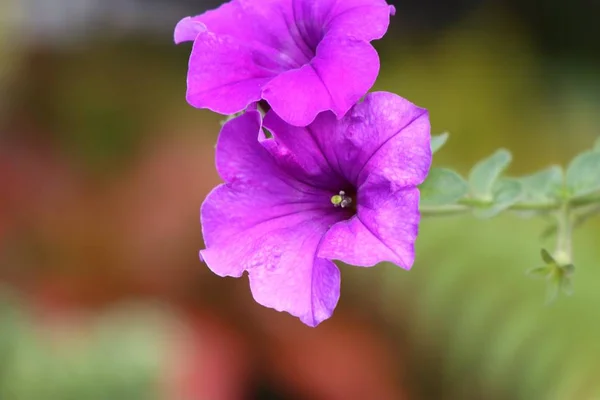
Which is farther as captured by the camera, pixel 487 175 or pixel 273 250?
pixel 487 175

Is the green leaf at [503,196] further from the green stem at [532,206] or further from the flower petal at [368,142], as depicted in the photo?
the flower petal at [368,142]

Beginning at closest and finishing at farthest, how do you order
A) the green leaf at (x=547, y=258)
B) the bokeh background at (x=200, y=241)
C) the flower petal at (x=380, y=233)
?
the flower petal at (x=380, y=233), the green leaf at (x=547, y=258), the bokeh background at (x=200, y=241)

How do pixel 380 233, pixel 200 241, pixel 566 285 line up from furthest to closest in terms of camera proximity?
pixel 200 241, pixel 566 285, pixel 380 233

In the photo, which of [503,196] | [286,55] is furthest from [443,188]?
[286,55]

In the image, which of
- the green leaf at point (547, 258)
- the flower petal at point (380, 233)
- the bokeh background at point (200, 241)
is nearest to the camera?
the flower petal at point (380, 233)

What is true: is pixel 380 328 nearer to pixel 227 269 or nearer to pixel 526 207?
pixel 526 207

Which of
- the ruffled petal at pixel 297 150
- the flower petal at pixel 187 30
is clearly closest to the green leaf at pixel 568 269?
the ruffled petal at pixel 297 150

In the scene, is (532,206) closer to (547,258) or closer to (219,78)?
(547,258)
